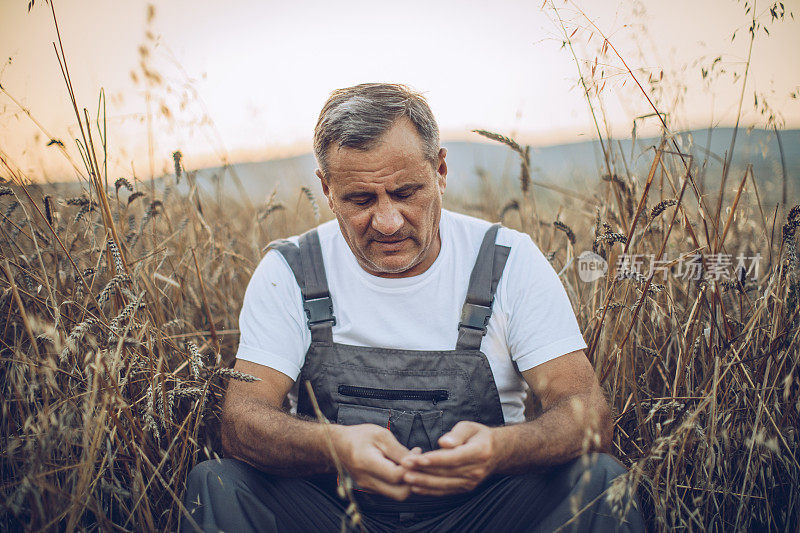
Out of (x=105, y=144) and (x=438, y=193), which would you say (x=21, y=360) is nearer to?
(x=105, y=144)

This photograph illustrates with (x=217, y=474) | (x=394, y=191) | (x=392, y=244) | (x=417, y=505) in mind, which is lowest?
(x=417, y=505)

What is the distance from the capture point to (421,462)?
4.96 ft

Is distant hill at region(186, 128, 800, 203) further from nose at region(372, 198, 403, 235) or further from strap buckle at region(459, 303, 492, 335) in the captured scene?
nose at region(372, 198, 403, 235)

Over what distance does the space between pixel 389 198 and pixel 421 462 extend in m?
1.01

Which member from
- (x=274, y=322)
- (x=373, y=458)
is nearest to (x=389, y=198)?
(x=274, y=322)

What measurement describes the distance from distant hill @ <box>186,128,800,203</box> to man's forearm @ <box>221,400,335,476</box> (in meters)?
1.62

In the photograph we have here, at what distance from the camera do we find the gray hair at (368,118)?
193 cm

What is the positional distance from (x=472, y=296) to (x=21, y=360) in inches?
64.9

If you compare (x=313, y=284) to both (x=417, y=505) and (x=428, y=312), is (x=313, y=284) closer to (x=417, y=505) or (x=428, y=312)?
(x=428, y=312)

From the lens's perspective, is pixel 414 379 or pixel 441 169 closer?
pixel 414 379

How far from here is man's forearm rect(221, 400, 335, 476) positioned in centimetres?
168

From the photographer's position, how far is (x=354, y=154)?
194 cm

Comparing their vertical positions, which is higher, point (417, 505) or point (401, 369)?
point (401, 369)

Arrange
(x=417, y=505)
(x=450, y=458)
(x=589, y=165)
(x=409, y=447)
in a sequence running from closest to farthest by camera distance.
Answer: (x=450, y=458) → (x=417, y=505) → (x=409, y=447) → (x=589, y=165)
